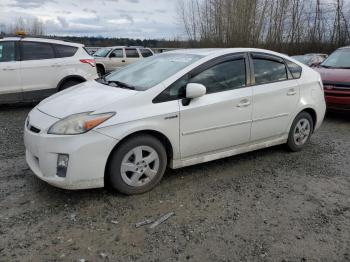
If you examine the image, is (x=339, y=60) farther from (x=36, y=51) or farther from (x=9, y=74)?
(x=9, y=74)

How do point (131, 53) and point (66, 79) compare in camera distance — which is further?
point (131, 53)

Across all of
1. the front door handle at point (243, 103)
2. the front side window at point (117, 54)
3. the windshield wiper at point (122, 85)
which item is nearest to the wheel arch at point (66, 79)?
the windshield wiper at point (122, 85)

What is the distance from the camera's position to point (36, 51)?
9.07 meters

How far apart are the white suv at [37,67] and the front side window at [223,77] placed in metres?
5.49

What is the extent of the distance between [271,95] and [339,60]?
16.9ft

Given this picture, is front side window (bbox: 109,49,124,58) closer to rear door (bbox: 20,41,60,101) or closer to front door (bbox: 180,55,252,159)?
rear door (bbox: 20,41,60,101)

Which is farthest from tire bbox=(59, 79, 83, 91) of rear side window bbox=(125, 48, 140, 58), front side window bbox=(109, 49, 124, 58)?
rear side window bbox=(125, 48, 140, 58)

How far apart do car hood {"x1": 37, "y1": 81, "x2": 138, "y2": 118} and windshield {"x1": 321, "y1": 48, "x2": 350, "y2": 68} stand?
6624 millimetres

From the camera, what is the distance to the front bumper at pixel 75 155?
375 cm

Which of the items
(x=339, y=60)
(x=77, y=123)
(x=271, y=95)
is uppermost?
(x=339, y=60)

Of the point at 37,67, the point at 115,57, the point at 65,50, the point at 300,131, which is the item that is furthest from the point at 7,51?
the point at 115,57

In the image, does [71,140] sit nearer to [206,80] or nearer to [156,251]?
[156,251]

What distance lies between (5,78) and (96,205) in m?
5.86

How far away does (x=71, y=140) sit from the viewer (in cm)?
375
